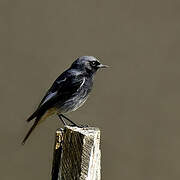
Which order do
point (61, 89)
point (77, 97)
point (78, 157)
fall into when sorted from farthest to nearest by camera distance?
point (77, 97) < point (61, 89) < point (78, 157)

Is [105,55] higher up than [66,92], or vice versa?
[105,55]

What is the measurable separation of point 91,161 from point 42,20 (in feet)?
20.3

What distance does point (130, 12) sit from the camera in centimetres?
973

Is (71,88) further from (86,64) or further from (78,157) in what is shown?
(78,157)

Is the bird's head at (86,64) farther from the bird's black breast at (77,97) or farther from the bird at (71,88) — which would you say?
the bird's black breast at (77,97)

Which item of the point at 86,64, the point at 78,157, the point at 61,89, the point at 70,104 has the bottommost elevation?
the point at 78,157

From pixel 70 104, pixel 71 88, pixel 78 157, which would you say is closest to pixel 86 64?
pixel 71 88

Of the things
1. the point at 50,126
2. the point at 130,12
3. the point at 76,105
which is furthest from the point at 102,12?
the point at 76,105

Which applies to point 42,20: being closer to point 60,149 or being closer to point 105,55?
point 105,55

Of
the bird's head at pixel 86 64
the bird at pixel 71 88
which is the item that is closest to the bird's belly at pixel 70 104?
the bird at pixel 71 88

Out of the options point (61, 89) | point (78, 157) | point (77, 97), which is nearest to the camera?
point (78, 157)

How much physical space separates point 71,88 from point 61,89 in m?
0.14

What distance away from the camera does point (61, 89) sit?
6.57 meters

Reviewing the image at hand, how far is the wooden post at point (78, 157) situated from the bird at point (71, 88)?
2423 mm
